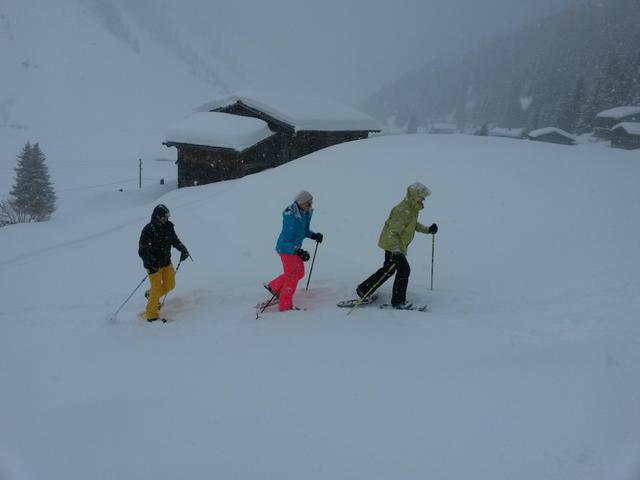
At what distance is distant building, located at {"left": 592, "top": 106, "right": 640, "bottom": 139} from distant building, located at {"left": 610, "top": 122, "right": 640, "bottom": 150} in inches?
82.8

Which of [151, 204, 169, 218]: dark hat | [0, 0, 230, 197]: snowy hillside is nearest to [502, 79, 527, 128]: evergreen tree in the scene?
[0, 0, 230, 197]: snowy hillside

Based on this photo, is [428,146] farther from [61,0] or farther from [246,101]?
[61,0]

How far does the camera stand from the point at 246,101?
23.4 metres

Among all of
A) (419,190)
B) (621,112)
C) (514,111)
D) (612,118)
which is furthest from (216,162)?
(514,111)

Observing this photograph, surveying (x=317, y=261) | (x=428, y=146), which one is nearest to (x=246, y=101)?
(x=428, y=146)

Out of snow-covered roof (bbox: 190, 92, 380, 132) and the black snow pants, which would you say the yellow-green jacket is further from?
snow-covered roof (bbox: 190, 92, 380, 132)

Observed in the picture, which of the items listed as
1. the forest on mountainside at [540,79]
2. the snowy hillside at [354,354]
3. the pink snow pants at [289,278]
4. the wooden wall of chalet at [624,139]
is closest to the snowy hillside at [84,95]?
the snowy hillside at [354,354]

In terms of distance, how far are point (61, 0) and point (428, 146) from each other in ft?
474

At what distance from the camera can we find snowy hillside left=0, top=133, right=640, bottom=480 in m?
3.61

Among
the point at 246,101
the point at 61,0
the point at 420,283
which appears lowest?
the point at 420,283

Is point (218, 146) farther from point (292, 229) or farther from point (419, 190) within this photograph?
point (419, 190)

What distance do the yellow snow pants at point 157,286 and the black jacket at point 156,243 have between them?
17 cm

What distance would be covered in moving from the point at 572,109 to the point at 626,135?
61.9 feet

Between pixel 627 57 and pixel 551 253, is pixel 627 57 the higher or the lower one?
the higher one
